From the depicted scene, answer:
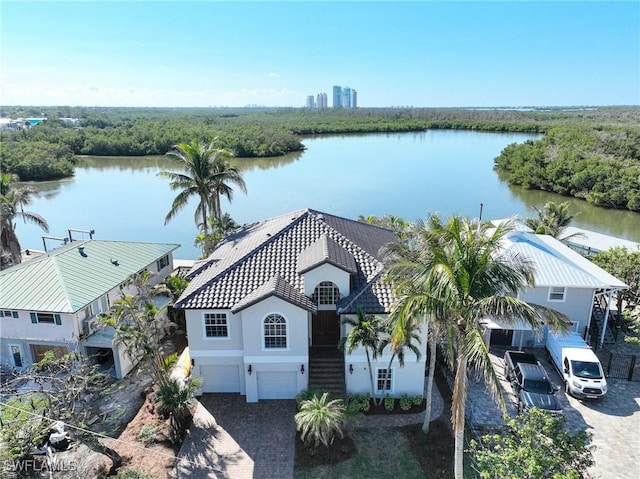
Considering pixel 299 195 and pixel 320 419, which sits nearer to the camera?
pixel 320 419

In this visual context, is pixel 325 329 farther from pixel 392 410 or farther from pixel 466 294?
pixel 466 294

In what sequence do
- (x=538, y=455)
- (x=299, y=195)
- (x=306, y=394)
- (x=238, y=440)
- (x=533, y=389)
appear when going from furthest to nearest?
1. (x=299, y=195)
2. (x=533, y=389)
3. (x=306, y=394)
4. (x=238, y=440)
5. (x=538, y=455)

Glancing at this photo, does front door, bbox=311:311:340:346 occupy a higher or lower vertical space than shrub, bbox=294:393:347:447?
higher

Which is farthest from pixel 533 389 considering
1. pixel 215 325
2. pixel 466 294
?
pixel 215 325

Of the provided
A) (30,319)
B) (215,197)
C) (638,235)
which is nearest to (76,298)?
(30,319)

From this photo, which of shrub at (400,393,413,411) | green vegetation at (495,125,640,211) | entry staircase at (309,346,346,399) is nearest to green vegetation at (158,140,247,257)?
entry staircase at (309,346,346,399)

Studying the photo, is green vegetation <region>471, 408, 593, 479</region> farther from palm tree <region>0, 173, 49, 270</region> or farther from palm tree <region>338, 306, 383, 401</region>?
palm tree <region>0, 173, 49, 270</region>
